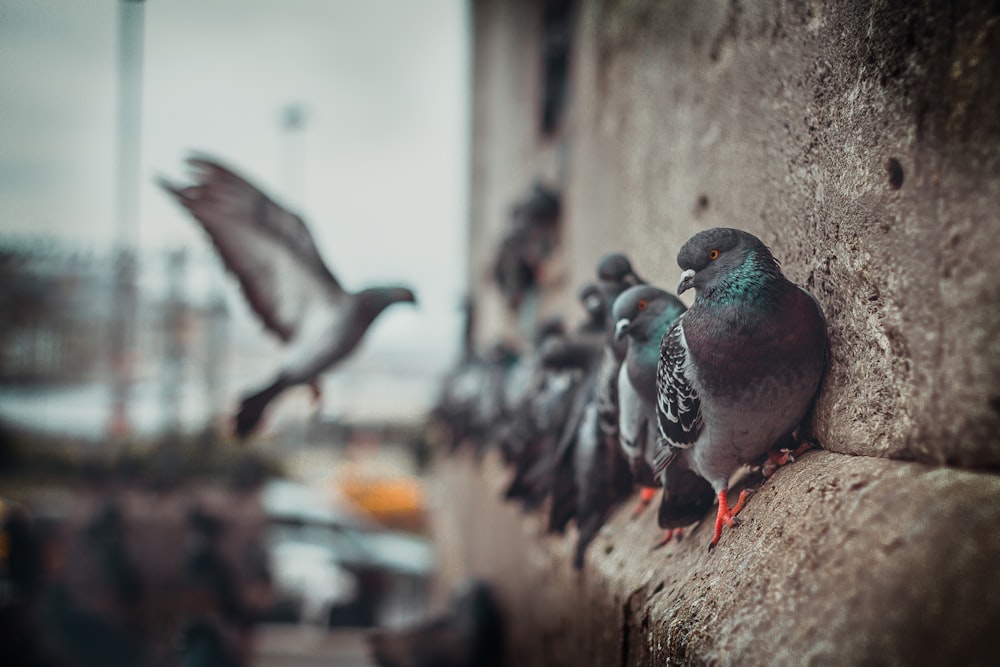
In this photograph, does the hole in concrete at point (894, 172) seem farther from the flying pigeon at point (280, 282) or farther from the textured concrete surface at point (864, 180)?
the flying pigeon at point (280, 282)

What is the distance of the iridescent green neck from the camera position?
→ 1.22 m

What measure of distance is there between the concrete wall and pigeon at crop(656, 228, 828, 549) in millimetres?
48

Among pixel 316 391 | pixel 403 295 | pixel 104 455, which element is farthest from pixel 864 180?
pixel 104 455

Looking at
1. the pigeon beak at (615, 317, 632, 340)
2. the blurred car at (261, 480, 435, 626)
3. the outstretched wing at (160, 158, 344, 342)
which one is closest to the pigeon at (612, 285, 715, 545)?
the pigeon beak at (615, 317, 632, 340)

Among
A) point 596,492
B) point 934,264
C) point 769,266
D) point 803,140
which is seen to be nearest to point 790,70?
point 803,140

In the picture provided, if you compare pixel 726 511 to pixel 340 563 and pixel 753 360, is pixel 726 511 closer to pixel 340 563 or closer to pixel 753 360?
pixel 753 360

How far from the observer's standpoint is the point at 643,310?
156 centimetres

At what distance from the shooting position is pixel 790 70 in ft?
4.39

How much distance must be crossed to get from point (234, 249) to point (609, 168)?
122 centimetres

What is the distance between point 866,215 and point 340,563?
746 centimetres

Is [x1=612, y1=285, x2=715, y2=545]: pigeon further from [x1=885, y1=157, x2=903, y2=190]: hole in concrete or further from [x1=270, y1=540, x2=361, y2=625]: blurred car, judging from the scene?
[x1=270, y1=540, x2=361, y2=625]: blurred car

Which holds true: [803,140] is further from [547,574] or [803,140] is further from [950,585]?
[547,574]

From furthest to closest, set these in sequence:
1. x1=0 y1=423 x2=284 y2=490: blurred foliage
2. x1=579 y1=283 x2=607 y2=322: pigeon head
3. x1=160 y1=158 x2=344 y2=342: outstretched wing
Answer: x1=0 y1=423 x2=284 y2=490: blurred foliage < x1=160 y1=158 x2=344 y2=342: outstretched wing < x1=579 y1=283 x2=607 y2=322: pigeon head

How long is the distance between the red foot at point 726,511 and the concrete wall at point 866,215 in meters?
0.04
